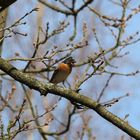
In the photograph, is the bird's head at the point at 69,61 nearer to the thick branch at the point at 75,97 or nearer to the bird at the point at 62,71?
the bird at the point at 62,71

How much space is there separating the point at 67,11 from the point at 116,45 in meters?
0.63

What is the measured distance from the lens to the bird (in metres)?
4.54

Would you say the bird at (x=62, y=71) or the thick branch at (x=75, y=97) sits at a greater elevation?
the bird at (x=62, y=71)

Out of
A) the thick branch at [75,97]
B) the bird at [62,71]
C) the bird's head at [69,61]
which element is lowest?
the thick branch at [75,97]

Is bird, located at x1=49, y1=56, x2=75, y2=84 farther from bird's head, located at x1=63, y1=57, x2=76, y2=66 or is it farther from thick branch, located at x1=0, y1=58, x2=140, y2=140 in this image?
thick branch, located at x1=0, y1=58, x2=140, y2=140

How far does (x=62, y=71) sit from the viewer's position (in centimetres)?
461

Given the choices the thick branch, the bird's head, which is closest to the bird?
the bird's head

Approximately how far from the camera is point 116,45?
4895 millimetres

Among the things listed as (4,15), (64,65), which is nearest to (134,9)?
(64,65)

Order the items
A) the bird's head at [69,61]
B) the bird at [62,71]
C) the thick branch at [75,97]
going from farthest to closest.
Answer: the bird's head at [69,61] < the bird at [62,71] < the thick branch at [75,97]

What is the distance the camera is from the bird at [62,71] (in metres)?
4.54

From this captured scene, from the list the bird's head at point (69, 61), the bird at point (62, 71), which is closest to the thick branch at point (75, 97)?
the bird at point (62, 71)

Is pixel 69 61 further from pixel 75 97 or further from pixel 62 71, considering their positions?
pixel 75 97

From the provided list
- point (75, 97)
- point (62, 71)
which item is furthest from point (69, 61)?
point (75, 97)
